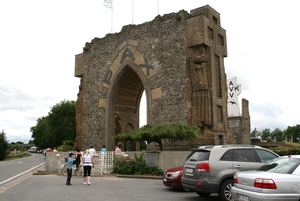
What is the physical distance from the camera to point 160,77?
85.4 feet

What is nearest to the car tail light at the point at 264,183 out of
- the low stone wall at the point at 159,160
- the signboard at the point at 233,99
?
the low stone wall at the point at 159,160

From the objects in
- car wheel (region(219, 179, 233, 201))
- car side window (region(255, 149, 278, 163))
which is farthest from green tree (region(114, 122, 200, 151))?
car wheel (region(219, 179, 233, 201))

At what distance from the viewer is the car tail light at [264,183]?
248 inches

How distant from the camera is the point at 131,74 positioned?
30.5m

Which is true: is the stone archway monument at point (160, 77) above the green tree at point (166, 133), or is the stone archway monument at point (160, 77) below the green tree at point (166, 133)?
above

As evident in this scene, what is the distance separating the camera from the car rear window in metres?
9.47

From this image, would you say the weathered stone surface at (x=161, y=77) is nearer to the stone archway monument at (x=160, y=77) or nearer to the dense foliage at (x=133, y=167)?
the stone archway monument at (x=160, y=77)

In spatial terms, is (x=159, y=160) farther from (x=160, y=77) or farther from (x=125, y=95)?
(x=125, y=95)

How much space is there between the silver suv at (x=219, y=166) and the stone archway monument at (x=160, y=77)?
A: 13052 mm

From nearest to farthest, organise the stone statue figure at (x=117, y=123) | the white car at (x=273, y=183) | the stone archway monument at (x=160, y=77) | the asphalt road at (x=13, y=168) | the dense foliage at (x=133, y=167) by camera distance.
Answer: the white car at (x=273, y=183) → the dense foliage at (x=133, y=167) → the asphalt road at (x=13, y=168) → the stone archway monument at (x=160, y=77) → the stone statue figure at (x=117, y=123)

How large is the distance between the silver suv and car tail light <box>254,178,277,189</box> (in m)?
2.54

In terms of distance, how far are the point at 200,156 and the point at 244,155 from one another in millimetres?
1242

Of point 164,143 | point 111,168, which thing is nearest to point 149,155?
point 111,168

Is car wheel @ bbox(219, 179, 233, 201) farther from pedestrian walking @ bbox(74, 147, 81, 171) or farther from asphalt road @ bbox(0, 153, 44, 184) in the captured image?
asphalt road @ bbox(0, 153, 44, 184)
